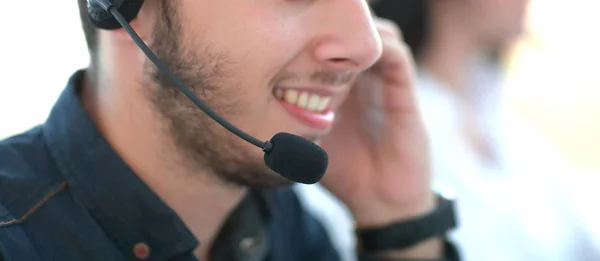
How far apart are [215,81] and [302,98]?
5.4 inches

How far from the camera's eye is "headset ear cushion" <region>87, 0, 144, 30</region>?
760 millimetres

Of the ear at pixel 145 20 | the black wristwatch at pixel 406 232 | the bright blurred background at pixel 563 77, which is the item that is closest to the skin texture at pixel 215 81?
the ear at pixel 145 20

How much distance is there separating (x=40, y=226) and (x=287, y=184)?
344mm

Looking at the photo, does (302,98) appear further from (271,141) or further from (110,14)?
(110,14)

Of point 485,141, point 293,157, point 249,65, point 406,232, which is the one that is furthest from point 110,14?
point 485,141

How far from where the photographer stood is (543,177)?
64.3 inches

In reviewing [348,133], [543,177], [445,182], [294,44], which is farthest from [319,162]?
[543,177]

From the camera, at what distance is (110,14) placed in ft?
2.50

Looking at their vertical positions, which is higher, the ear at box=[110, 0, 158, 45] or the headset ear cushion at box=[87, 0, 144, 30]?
the headset ear cushion at box=[87, 0, 144, 30]

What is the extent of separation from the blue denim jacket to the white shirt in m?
0.50

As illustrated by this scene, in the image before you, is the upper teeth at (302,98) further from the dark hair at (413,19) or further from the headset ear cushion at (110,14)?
the dark hair at (413,19)

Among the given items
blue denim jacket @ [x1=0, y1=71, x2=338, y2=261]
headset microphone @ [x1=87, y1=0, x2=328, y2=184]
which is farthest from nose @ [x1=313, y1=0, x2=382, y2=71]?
blue denim jacket @ [x1=0, y1=71, x2=338, y2=261]

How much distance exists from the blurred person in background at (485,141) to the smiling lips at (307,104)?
0.62m

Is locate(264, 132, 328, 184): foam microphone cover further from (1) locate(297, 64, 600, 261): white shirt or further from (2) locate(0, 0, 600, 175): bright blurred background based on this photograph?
(2) locate(0, 0, 600, 175): bright blurred background
